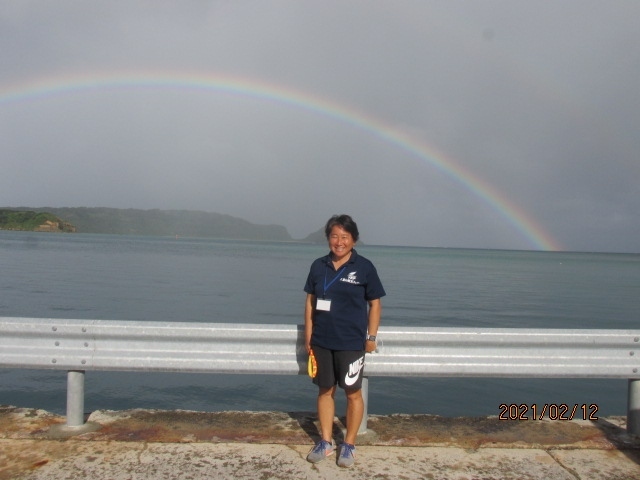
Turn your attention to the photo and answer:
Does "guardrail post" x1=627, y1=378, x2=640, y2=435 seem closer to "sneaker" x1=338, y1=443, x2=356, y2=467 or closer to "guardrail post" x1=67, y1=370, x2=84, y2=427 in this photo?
"sneaker" x1=338, y1=443, x2=356, y2=467

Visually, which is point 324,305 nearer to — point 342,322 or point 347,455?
point 342,322

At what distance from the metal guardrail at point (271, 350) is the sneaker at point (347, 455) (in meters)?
0.62

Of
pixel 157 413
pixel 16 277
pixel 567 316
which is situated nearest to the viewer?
pixel 157 413

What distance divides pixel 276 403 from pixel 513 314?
45.7 feet

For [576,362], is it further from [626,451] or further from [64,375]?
[64,375]

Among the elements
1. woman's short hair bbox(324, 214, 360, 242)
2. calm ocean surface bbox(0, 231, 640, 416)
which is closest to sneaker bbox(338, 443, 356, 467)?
woman's short hair bbox(324, 214, 360, 242)

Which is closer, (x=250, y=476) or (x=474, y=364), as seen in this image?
(x=250, y=476)

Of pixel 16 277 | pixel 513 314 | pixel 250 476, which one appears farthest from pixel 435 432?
pixel 16 277

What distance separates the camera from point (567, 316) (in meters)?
20.0

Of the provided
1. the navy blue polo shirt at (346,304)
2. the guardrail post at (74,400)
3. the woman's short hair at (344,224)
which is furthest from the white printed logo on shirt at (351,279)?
the guardrail post at (74,400)

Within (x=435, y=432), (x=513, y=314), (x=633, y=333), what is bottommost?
(x=513, y=314)

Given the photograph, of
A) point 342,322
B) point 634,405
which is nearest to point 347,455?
point 342,322

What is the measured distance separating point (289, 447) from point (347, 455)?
51cm

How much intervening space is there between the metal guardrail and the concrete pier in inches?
17.3
